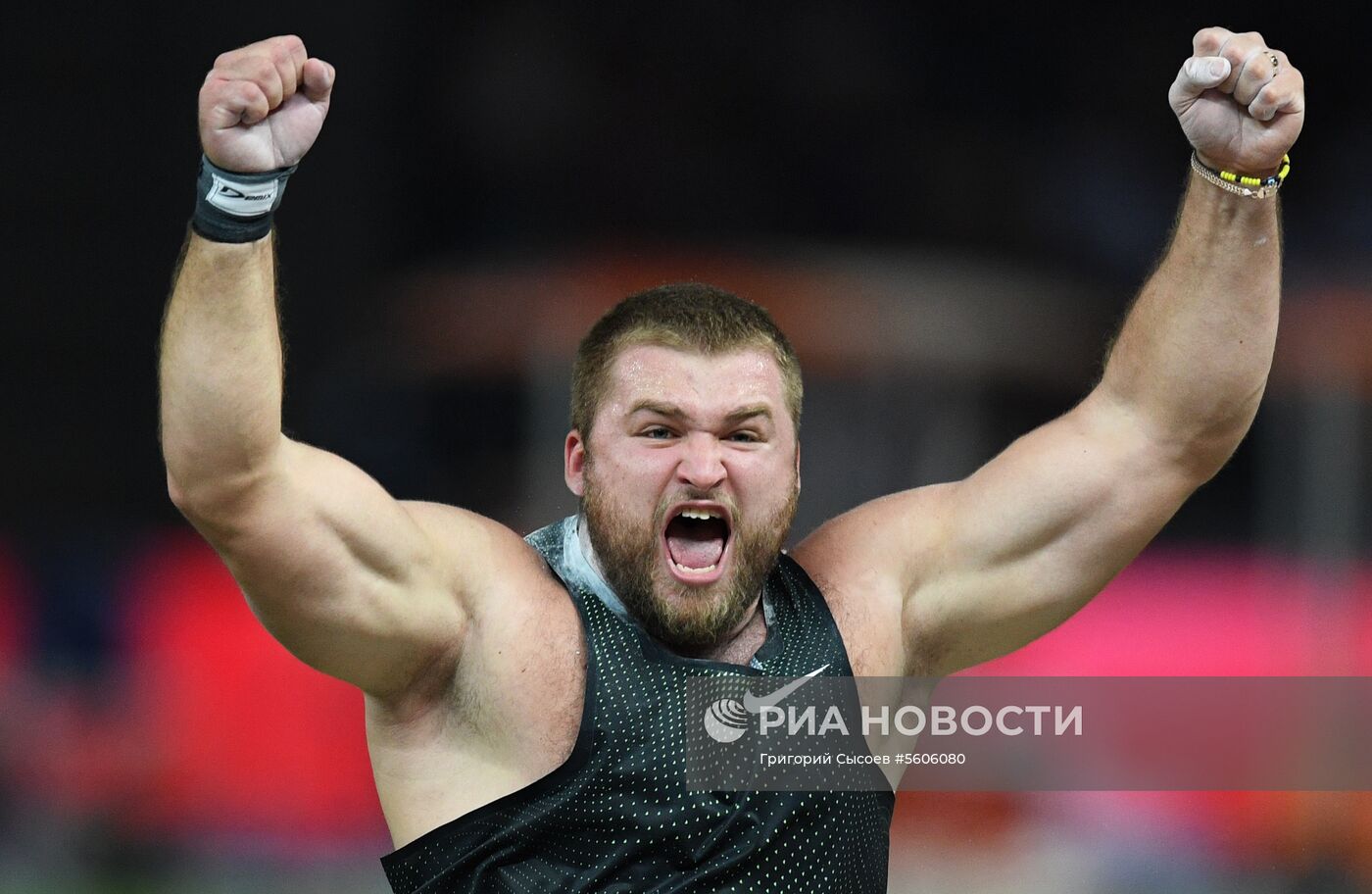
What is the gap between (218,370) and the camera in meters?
2.84

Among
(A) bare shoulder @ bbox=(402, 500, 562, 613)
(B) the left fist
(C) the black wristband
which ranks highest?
(B) the left fist

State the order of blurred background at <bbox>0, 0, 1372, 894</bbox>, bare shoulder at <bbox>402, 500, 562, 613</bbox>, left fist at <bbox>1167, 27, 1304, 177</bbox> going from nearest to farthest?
left fist at <bbox>1167, 27, 1304, 177</bbox> < bare shoulder at <bbox>402, 500, 562, 613</bbox> < blurred background at <bbox>0, 0, 1372, 894</bbox>

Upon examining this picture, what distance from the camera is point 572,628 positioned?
338cm

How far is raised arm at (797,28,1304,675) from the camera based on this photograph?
3449mm

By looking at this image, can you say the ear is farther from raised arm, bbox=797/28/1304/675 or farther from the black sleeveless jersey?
raised arm, bbox=797/28/1304/675

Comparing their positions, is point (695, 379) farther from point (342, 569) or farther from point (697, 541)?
point (342, 569)

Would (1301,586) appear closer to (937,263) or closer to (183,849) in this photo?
(937,263)

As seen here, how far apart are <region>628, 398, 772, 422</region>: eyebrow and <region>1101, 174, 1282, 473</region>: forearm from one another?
31.9 inches

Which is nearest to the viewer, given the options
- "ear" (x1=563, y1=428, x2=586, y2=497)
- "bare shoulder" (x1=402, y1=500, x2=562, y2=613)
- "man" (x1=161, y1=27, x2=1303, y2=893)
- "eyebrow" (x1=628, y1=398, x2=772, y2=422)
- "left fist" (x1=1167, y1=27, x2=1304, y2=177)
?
"man" (x1=161, y1=27, x2=1303, y2=893)

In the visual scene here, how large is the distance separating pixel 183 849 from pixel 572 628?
443 cm

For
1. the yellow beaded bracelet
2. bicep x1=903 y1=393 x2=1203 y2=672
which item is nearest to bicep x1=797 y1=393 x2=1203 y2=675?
bicep x1=903 y1=393 x2=1203 y2=672

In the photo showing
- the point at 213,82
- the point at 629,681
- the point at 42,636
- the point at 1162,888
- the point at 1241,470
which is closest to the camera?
the point at 213,82

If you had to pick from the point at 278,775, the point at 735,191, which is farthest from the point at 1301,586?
the point at 278,775

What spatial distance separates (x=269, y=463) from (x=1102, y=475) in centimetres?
174
